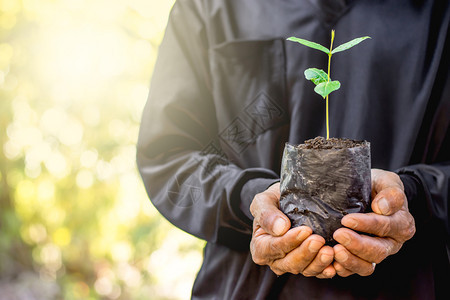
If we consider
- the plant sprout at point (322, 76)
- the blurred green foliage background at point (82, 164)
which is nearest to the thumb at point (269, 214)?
the plant sprout at point (322, 76)

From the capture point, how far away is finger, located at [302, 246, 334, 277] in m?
0.93

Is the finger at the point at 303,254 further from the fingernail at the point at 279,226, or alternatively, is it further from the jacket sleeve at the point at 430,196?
the jacket sleeve at the point at 430,196

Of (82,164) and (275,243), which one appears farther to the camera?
(82,164)

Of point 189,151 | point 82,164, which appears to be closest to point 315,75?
point 189,151

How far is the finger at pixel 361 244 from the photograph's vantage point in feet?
3.01

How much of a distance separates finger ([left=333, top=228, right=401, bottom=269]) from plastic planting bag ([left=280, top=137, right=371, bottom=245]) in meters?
0.06

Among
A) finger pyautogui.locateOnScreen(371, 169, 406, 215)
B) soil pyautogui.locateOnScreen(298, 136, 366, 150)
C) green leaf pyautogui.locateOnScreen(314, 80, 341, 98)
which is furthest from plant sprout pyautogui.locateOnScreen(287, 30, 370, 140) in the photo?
finger pyautogui.locateOnScreen(371, 169, 406, 215)

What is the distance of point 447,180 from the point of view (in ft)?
3.68

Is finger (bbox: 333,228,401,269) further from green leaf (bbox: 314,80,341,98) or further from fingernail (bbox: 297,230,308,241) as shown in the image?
green leaf (bbox: 314,80,341,98)

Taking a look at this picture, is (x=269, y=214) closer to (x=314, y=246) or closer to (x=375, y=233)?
(x=314, y=246)

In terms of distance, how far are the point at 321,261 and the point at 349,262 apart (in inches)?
2.4

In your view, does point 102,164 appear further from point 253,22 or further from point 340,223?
point 340,223

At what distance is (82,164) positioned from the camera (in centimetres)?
337

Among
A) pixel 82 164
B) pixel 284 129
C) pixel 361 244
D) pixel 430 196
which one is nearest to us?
pixel 361 244
